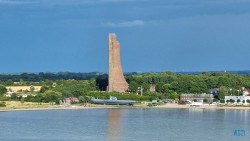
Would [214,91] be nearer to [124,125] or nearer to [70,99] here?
[70,99]

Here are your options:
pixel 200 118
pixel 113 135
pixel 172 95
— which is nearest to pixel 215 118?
pixel 200 118

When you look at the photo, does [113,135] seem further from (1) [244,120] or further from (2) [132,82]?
(2) [132,82]

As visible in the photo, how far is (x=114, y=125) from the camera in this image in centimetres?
4088

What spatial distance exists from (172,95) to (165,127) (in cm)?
2393

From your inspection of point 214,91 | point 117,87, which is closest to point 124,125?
point 117,87

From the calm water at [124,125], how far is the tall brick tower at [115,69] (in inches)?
398

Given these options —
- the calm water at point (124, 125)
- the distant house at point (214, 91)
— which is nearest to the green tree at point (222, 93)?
the distant house at point (214, 91)

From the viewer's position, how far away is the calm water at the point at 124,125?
1368 inches

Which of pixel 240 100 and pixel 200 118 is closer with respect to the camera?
pixel 200 118

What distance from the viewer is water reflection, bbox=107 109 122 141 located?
3456 cm

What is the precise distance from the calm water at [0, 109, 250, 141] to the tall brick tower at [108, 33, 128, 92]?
398 inches

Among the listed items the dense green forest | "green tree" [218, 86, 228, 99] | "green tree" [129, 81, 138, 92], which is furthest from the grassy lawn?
"green tree" [218, 86, 228, 99]

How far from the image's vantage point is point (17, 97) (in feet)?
208

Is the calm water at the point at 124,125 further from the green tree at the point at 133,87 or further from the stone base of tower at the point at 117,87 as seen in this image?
the green tree at the point at 133,87
